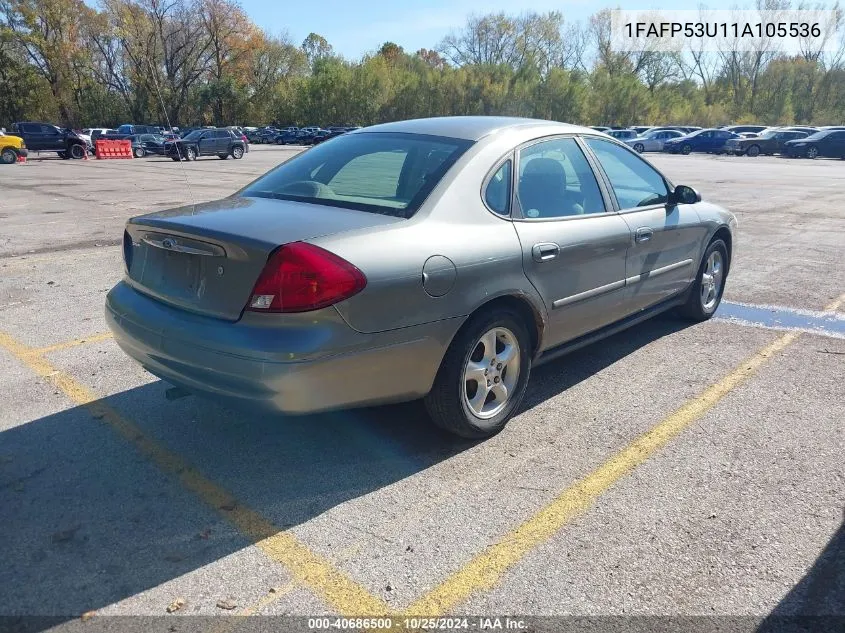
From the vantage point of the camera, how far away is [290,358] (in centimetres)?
277

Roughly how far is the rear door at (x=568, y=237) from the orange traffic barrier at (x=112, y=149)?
37.8 meters

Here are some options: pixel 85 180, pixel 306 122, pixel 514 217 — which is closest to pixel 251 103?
pixel 306 122

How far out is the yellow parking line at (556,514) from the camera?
2.45 m

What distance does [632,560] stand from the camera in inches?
103

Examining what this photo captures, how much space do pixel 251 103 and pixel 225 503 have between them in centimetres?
8416

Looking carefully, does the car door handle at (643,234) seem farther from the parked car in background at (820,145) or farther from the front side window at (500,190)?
the parked car in background at (820,145)

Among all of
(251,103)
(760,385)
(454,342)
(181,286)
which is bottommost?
(760,385)

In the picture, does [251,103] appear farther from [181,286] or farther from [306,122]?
[181,286]

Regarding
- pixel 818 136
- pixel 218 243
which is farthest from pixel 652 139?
pixel 218 243

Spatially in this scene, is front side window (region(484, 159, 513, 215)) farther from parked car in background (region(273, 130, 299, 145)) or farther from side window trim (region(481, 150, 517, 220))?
parked car in background (region(273, 130, 299, 145))

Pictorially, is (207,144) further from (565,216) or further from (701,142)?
(565,216)

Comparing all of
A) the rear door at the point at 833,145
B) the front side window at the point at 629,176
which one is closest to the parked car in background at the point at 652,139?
the rear door at the point at 833,145

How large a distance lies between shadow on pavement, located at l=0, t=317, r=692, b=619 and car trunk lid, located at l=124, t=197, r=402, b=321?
82 cm

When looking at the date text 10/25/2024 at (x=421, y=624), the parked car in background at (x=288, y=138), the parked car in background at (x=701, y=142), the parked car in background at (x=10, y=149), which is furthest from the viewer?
the parked car in background at (x=288, y=138)
